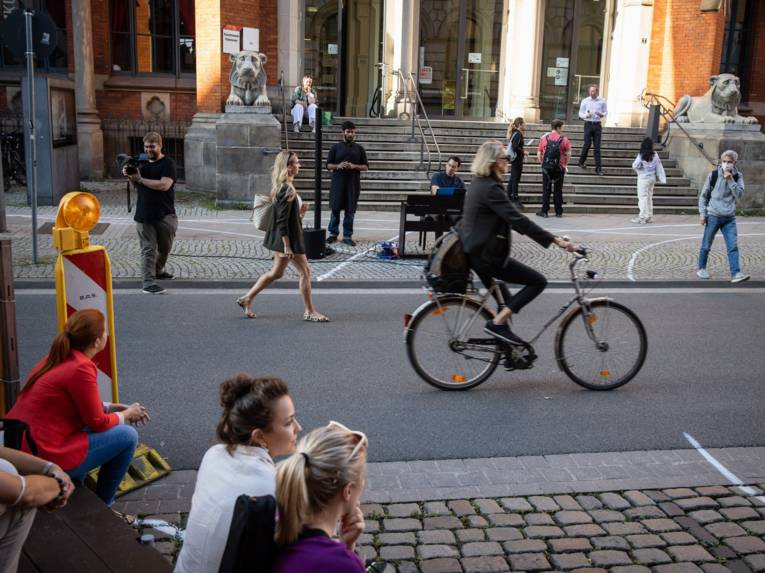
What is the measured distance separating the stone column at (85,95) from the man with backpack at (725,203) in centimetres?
1569

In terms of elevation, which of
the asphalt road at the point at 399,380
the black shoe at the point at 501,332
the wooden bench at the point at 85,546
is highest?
the black shoe at the point at 501,332

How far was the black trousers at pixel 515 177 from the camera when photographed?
17.4 metres

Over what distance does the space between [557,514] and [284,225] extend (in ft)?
15.7

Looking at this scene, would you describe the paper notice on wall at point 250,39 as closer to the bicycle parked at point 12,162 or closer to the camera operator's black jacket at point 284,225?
the bicycle parked at point 12,162

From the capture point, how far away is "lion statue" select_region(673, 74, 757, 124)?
1973 cm

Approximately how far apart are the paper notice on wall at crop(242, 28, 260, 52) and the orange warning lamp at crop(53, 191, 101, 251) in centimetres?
1596

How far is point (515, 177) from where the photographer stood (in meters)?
17.5

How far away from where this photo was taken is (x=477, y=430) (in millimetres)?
5824

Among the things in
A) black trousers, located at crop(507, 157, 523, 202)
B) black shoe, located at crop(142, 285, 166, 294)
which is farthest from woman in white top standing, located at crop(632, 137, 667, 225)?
black shoe, located at crop(142, 285, 166, 294)

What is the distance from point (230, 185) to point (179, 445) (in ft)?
40.7

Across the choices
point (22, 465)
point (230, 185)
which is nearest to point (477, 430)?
point (22, 465)

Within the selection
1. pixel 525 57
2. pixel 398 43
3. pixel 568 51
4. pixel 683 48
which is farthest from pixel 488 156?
pixel 568 51

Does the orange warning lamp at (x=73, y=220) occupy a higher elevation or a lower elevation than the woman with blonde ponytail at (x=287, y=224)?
higher

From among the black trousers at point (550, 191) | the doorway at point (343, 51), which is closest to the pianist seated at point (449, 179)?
the black trousers at point (550, 191)
